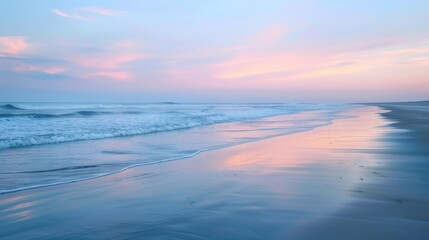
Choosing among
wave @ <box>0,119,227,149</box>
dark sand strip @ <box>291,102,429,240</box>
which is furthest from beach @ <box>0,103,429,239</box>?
wave @ <box>0,119,227,149</box>

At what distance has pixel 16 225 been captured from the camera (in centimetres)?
425

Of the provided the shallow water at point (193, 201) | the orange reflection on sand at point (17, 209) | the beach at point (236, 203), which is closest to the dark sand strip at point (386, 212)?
the beach at point (236, 203)

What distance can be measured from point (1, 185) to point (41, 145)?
623 cm

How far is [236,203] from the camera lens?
16.8 feet

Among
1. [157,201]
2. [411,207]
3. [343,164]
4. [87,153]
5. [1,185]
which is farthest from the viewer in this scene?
[87,153]

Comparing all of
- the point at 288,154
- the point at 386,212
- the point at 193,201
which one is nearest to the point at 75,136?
the point at 288,154

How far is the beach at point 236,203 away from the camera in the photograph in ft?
13.1

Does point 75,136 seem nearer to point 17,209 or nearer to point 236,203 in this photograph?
point 17,209

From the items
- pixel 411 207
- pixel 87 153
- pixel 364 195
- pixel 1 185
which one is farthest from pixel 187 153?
pixel 411 207

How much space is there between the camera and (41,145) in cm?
1220

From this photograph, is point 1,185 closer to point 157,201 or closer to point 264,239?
point 157,201

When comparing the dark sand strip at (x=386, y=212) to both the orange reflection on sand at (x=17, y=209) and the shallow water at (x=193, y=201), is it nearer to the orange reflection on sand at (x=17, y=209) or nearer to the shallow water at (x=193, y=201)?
the shallow water at (x=193, y=201)

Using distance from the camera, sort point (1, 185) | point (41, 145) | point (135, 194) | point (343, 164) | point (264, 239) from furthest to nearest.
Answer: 1. point (41, 145)
2. point (343, 164)
3. point (1, 185)
4. point (135, 194)
5. point (264, 239)

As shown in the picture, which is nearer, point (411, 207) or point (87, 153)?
point (411, 207)
